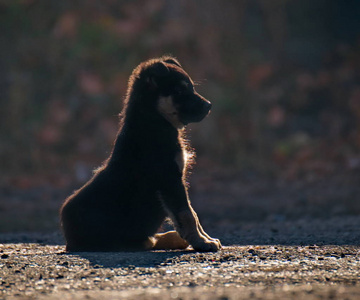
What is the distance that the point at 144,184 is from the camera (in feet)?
18.9

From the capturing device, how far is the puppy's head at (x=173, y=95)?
5.94m

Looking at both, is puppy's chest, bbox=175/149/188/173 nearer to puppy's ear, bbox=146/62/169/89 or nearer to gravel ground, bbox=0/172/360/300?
puppy's ear, bbox=146/62/169/89

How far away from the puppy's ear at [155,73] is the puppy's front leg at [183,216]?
96 centimetres

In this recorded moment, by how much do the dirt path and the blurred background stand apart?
24.1ft

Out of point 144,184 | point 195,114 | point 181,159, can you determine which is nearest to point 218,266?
point 144,184

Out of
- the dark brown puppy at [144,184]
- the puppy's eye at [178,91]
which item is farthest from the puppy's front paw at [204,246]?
the puppy's eye at [178,91]

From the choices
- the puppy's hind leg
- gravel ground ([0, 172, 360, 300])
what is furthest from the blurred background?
the puppy's hind leg

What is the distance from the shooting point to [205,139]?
49.0 ft

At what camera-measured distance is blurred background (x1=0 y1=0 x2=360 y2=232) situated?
1440 cm

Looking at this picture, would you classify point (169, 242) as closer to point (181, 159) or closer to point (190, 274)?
point (181, 159)

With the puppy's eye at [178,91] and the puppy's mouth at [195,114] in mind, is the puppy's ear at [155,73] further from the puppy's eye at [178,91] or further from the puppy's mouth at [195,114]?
the puppy's mouth at [195,114]

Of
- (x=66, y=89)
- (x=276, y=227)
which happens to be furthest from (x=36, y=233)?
(x=66, y=89)

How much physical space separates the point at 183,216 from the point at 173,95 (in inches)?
44.9

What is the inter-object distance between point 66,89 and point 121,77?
1.48 m
